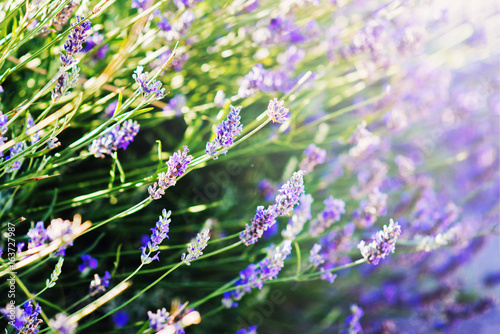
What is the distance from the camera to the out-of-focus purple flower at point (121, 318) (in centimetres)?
93

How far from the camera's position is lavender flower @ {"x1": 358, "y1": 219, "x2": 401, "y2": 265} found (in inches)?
25.5

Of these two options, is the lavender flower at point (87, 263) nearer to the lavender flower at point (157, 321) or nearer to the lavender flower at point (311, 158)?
the lavender flower at point (157, 321)

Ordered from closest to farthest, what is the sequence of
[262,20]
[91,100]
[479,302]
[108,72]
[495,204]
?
1. [108,72]
2. [91,100]
3. [262,20]
4. [479,302]
5. [495,204]

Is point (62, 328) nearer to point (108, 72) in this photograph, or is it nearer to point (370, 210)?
point (108, 72)

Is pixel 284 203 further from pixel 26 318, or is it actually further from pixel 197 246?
pixel 26 318

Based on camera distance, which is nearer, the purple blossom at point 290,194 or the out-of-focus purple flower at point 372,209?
the purple blossom at point 290,194

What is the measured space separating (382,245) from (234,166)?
616 millimetres

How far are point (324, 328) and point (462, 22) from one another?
1138mm

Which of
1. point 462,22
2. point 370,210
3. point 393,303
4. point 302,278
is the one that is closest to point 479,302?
point 393,303

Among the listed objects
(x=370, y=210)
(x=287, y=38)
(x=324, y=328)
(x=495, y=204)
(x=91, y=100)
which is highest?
(x=91, y=100)

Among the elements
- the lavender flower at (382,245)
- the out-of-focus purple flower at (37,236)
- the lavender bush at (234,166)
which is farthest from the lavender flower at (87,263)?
the lavender flower at (382,245)

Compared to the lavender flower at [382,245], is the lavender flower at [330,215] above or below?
below

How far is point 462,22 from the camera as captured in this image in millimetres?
1336

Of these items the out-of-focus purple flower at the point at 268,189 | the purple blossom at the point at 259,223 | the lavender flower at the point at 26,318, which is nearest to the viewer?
the lavender flower at the point at 26,318
